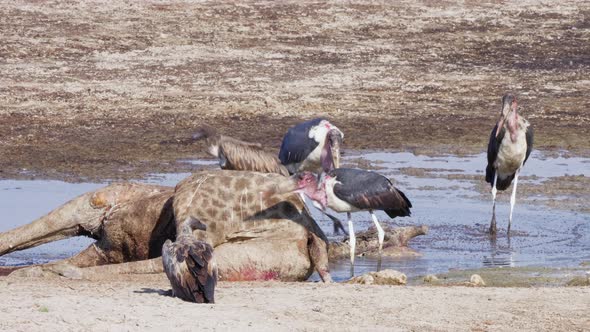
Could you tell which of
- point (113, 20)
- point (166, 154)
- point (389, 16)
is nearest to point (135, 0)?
point (113, 20)

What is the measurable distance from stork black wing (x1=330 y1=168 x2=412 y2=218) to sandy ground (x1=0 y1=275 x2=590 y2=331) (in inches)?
56.7

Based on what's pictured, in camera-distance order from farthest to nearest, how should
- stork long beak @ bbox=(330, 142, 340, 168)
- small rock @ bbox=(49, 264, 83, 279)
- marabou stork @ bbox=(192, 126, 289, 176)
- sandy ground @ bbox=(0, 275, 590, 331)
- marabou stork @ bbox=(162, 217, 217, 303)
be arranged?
Result: stork long beak @ bbox=(330, 142, 340, 168) < marabou stork @ bbox=(192, 126, 289, 176) < small rock @ bbox=(49, 264, 83, 279) < marabou stork @ bbox=(162, 217, 217, 303) < sandy ground @ bbox=(0, 275, 590, 331)

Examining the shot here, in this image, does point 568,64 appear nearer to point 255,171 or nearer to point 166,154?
point 166,154

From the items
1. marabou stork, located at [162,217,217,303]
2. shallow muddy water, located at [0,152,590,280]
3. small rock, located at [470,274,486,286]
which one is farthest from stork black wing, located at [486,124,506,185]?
marabou stork, located at [162,217,217,303]

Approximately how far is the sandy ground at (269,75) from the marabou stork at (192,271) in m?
8.36

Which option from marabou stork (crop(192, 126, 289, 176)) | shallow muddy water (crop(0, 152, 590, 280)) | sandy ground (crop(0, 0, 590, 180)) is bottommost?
shallow muddy water (crop(0, 152, 590, 280))

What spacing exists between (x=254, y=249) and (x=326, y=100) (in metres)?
11.1

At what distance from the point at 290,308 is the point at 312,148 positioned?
420cm

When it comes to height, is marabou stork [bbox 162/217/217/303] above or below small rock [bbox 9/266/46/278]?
above

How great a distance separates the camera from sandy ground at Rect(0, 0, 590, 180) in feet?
61.7

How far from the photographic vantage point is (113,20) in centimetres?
2425

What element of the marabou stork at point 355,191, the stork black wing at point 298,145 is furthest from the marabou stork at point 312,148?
the marabou stork at point 355,191

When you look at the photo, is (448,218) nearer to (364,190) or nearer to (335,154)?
(335,154)

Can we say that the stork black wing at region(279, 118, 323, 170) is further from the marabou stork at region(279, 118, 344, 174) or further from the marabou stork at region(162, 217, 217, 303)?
the marabou stork at region(162, 217, 217, 303)
